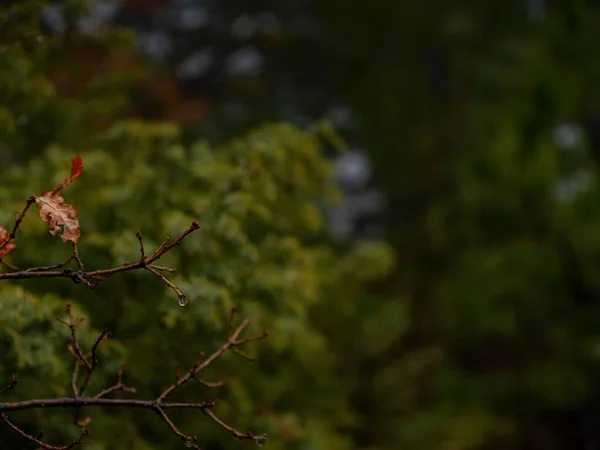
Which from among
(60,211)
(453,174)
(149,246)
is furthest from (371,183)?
(60,211)

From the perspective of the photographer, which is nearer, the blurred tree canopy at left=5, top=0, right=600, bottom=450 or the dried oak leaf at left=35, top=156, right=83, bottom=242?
the dried oak leaf at left=35, top=156, right=83, bottom=242

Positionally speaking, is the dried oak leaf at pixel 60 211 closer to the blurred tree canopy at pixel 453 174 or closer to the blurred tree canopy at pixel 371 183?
the blurred tree canopy at pixel 371 183

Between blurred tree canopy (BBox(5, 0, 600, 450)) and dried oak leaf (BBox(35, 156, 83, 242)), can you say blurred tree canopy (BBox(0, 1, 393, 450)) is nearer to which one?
blurred tree canopy (BBox(5, 0, 600, 450))

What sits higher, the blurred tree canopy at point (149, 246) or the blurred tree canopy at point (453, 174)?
the blurred tree canopy at point (453, 174)

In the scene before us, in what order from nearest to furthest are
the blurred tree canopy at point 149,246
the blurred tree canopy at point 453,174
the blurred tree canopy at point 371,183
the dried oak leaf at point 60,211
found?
the dried oak leaf at point 60,211 < the blurred tree canopy at point 149,246 < the blurred tree canopy at point 371,183 < the blurred tree canopy at point 453,174

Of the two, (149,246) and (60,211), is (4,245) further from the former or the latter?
(149,246)

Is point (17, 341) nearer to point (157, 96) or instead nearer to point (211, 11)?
point (157, 96)

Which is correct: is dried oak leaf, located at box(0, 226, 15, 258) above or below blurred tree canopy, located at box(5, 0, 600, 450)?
below

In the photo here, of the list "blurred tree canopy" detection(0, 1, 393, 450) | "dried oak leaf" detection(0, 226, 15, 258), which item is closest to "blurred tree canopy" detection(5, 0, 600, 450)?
"blurred tree canopy" detection(0, 1, 393, 450)

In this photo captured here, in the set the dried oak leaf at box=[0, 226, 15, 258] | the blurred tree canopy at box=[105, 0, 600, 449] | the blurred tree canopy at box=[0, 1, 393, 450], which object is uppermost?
the blurred tree canopy at box=[105, 0, 600, 449]

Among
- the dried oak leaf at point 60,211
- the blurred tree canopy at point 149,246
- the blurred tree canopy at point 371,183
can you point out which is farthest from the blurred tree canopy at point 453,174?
the dried oak leaf at point 60,211

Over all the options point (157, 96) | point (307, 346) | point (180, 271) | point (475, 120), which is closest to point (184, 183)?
point (180, 271)

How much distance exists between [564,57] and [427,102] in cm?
462

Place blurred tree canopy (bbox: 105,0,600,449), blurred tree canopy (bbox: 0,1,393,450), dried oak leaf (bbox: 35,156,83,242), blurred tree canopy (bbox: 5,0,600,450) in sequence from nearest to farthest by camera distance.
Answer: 1. dried oak leaf (bbox: 35,156,83,242)
2. blurred tree canopy (bbox: 0,1,393,450)
3. blurred tree canopy (bbox: 5,0,600,450)
4. blurred tree canopy (bbox: 105,0,600,449)
